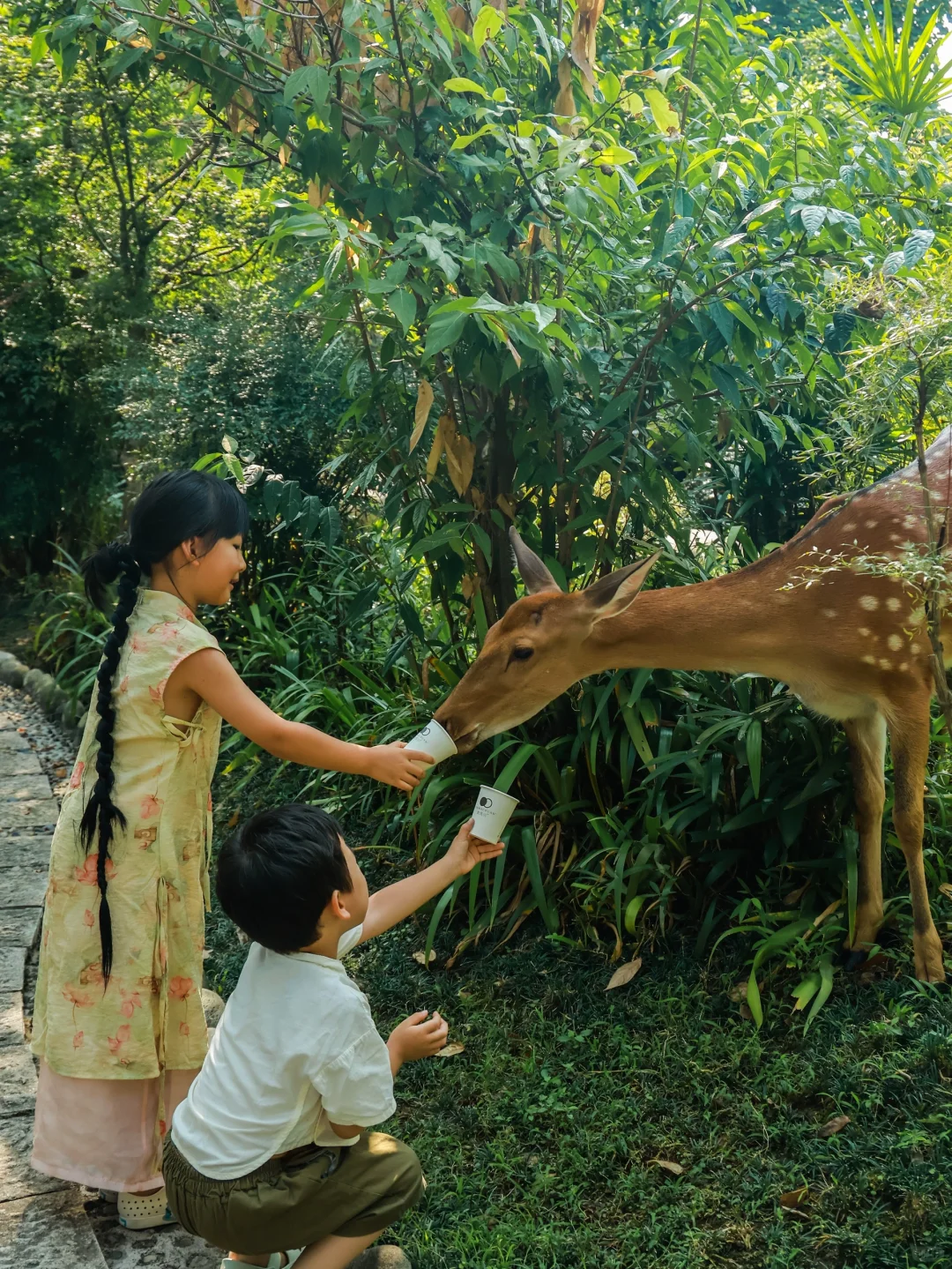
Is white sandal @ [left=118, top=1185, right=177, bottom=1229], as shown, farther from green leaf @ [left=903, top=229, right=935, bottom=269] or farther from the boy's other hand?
green leaf @ [left=903, top=229, right=935, bottom=269]

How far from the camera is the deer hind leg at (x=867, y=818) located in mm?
3574

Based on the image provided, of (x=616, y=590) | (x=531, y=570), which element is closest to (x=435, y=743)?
(x=616, y=590)

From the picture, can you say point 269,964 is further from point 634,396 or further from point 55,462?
point 55,462

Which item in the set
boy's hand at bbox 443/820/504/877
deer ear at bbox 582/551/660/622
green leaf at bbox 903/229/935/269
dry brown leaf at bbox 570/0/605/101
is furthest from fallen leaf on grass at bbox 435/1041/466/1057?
dry brown leaf at bbox 570/0/605/101

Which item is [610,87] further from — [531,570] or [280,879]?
[280,879]

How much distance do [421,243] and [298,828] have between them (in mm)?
1606

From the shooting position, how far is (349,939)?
8.77 feet

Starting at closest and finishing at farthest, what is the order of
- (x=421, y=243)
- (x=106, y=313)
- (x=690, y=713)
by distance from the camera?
(x=421, y=243) < (x=690, y=713) < (x=106, y=313)

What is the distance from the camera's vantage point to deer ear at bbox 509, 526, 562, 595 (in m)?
3.76

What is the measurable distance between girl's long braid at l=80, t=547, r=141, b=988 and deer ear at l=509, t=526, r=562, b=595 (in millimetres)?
1375

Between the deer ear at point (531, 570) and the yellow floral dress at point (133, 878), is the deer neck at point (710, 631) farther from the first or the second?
the yellow floral dress at point (133, 878)

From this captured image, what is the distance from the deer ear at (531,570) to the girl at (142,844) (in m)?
1.06

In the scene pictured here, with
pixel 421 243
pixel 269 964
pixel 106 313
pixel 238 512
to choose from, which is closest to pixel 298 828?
pixel 269 964

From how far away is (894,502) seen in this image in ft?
11.6
